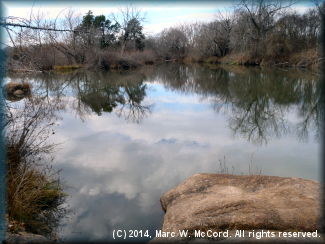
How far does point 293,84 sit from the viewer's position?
16.8m

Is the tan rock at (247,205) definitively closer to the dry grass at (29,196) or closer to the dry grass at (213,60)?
the dry grass at (29,196)

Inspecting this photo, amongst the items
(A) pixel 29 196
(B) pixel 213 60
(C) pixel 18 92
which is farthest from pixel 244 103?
(B) pixel 213 60

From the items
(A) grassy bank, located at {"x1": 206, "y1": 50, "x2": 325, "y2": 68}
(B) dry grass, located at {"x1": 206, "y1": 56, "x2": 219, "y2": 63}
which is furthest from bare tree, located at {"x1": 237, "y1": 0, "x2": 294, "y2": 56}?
(B) dry grass, located at {"x1": 206, "y1": 56, "x2": 219, "y2": 63}

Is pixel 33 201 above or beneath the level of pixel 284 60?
beneath

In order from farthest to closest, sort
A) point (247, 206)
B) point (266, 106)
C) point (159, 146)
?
point (266, 106) → point (159, 146) → point (247, 206)

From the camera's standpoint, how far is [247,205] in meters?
3.65

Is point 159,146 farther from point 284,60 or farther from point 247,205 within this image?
point 284,60

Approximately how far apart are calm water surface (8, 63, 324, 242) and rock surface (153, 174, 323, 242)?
0.55 metres

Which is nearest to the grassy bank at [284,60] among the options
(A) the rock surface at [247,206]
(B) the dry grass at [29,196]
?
(A) the rock surface at [247,206]

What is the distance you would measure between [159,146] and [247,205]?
4170mm

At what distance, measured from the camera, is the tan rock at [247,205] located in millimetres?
3350

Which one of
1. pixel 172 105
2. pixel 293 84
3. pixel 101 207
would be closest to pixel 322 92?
pixel 293 84

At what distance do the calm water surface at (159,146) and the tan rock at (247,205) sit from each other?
0.52 m

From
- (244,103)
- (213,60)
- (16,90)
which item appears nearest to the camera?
(244,103)
